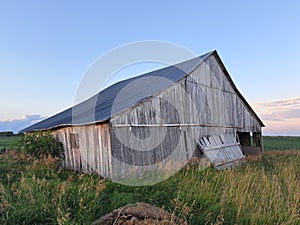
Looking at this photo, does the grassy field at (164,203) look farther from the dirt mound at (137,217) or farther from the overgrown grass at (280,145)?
the overgrown grass at (280,145)

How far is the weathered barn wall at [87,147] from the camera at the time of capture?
823cm

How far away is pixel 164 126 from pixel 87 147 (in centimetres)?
332

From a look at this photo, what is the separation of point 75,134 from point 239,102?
424 inches

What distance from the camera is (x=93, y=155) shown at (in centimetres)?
883

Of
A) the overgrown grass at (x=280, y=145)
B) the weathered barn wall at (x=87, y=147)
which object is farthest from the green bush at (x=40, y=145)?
the overgrown grass at (x=280, y=145)

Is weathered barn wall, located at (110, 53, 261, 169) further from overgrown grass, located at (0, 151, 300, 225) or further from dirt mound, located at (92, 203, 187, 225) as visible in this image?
dirt mound, located at (92, 203, 187, 225)

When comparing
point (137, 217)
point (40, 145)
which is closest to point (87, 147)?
point (40, 145)

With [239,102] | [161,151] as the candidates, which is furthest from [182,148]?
[239,102]

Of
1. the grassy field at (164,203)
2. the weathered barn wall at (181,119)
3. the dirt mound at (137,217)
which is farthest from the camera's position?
the weathered barn wall at (181,119)

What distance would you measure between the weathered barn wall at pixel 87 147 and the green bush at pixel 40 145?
1.10ft

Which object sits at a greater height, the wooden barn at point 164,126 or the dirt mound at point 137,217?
the wooden barn at point 164,126

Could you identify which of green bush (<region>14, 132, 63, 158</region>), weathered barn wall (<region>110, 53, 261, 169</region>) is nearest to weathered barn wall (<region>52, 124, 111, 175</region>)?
green bush (<region>14, 132, 63, 158</region>)

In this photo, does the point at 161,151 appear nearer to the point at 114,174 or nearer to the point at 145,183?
the point at 114,174

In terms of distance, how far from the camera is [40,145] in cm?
1024
